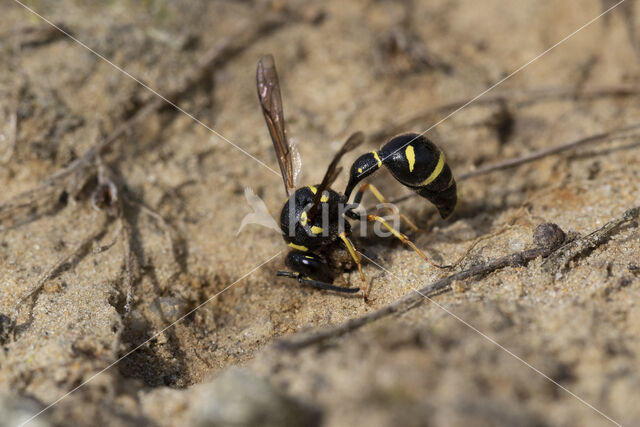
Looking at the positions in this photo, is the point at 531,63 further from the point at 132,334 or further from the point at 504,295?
the point at 132,334

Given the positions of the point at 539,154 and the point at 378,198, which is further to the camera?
the point at 539,154

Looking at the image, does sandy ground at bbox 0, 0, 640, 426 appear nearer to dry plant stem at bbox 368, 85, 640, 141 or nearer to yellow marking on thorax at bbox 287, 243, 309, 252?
dry plant stem at bbox 368, 85, 640, 141

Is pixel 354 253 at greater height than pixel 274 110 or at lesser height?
lesser

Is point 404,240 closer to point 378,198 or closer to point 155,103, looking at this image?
point 378,198

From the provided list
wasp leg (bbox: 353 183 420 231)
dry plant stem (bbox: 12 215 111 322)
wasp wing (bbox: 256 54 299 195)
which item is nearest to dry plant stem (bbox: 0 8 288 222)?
dry plant stem (bbox: 12 215 111 322)

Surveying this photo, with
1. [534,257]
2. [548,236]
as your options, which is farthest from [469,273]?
[548,236]

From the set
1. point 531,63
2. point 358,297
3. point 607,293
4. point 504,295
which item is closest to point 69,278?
point 358,297
